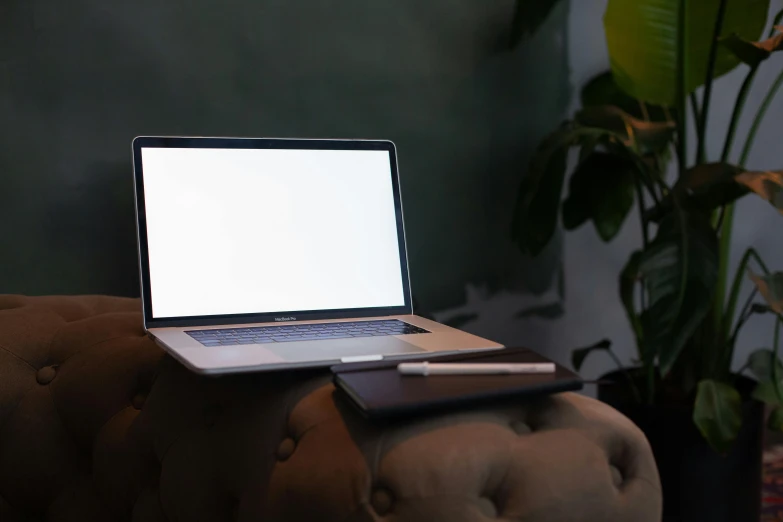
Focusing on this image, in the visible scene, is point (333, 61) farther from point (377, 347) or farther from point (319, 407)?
point (319, 407)

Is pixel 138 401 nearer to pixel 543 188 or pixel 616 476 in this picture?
pixel 616 476

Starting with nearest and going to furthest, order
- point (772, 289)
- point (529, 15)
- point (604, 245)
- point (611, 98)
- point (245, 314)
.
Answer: point (245, 314) → point (772, 289) → point (529, 15) → point (611, 98) → point (604, 245)

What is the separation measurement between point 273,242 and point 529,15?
2.46ft

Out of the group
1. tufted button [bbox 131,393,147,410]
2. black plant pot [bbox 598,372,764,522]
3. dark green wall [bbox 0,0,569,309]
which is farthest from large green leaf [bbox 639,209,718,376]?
tufted button [bbox 131,393,147,410]

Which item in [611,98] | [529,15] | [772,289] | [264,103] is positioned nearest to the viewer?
[772,289]

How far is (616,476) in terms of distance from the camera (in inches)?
24.1

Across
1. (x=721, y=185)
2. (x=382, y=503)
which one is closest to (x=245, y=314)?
(x=382, y=503)

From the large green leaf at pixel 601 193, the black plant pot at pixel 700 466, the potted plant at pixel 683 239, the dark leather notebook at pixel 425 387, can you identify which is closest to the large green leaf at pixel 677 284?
the potted plant at pixel 683 239

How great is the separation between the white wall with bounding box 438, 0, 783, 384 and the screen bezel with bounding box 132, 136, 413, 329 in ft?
2.03

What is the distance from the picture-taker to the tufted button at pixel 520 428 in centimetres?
61

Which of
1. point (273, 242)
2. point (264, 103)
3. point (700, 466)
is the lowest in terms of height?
point (700, 466)

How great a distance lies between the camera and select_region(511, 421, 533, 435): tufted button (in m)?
0.61

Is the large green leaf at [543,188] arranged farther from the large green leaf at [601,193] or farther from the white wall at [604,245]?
the white wall at [604,245]

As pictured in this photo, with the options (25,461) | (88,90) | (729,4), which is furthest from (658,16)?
(25,461)
